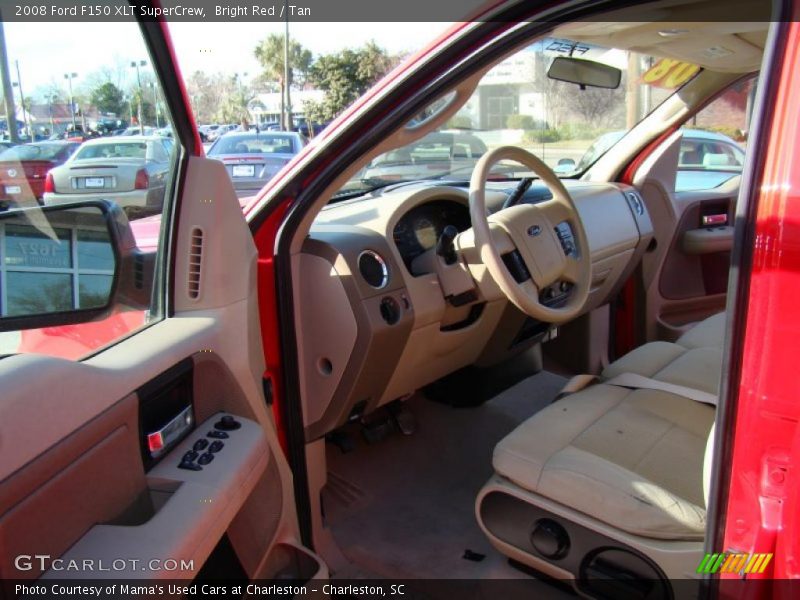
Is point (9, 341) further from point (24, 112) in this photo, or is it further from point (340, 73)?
point (340, 73)

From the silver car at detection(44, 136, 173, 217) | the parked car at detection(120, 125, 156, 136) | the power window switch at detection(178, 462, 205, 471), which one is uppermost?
the parked car at detection(120, 125, 156, 136)

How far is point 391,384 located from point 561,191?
3.23 ft

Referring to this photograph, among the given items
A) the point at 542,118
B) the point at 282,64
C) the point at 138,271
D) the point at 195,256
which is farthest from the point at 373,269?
the point at 282,64

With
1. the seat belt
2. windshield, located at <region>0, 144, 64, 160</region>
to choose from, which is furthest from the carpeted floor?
windshield, located at <region>0, 144, 64, 160</region>

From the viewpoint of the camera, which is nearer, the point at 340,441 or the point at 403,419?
the point at 340,441

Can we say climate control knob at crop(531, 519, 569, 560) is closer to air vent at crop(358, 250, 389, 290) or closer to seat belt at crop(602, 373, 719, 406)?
seat belt at crop(602, 373, 719, 406)

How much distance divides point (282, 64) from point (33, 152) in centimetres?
542

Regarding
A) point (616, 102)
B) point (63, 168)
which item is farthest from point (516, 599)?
point (616, 102)

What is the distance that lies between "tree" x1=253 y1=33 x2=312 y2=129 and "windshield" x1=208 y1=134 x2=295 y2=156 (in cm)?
19

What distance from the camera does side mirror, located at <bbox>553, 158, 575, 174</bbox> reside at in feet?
12.4

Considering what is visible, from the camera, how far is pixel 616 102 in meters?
3.51

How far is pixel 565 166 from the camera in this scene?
12.5 ft

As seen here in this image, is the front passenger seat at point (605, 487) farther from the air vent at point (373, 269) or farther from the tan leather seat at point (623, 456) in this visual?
the air vent at point (373, 269)

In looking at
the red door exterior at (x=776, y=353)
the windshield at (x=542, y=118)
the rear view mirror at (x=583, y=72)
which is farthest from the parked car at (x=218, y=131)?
the red door exterior at (x=776, y=353)
